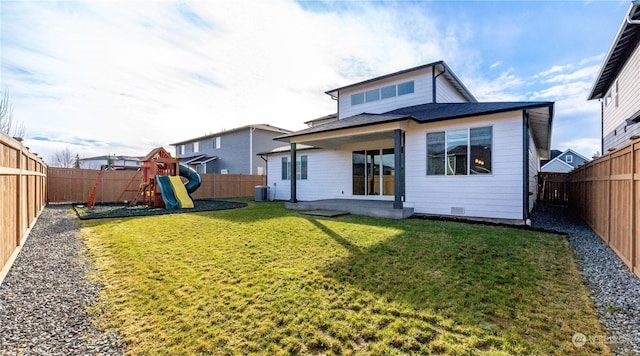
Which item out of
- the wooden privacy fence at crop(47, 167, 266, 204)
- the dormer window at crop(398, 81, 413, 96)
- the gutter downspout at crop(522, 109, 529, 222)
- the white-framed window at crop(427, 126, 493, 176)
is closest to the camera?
the gutter downspout at crop(522, 109, 529, 222)

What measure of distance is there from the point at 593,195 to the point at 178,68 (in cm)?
1368

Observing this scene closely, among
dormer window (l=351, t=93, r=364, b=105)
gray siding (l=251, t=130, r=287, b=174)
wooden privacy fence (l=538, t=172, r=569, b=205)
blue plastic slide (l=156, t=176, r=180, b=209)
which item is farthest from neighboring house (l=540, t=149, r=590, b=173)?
blue plastic slide (l=156, t=176, r=180, b=209)

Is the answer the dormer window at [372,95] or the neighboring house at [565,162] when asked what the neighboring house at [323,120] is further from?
the neighboring house at [565,162]

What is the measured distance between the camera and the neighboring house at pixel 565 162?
126 ft

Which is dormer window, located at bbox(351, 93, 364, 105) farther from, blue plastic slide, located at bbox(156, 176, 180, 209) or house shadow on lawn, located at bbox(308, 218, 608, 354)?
blue plastic slide, located at bbox(156, 176, 180, 209)

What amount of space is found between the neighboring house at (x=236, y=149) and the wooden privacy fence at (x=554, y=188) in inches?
783

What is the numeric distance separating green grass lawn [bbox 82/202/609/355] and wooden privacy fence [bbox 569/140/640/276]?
0.75 metres

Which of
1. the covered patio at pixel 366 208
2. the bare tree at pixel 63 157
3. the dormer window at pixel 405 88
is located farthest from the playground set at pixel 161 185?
the bare tree at pixel 63 157

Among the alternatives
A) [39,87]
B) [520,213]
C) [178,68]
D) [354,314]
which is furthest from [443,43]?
[39,87]

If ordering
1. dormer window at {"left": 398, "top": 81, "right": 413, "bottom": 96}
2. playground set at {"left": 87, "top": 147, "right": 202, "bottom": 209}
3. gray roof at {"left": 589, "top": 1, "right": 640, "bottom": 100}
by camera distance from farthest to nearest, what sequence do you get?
playground set at {"left": 87, "top": 147, "right": 202, "bottom": 209} → dormer window at {"left": 398, "top": 81, "right": 413, "bottom": 96} → gray roof at {"left": 589, "top": 1, "right": 640, "bottom": 100}

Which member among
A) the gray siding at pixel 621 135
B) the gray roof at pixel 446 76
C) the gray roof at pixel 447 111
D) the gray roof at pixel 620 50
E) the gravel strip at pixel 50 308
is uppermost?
the gray roof at pixel 446 76

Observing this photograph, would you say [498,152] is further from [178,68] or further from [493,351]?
[178,68]

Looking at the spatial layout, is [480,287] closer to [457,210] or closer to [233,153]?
[457,210]

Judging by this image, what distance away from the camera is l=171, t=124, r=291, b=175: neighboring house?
25.0 metres
